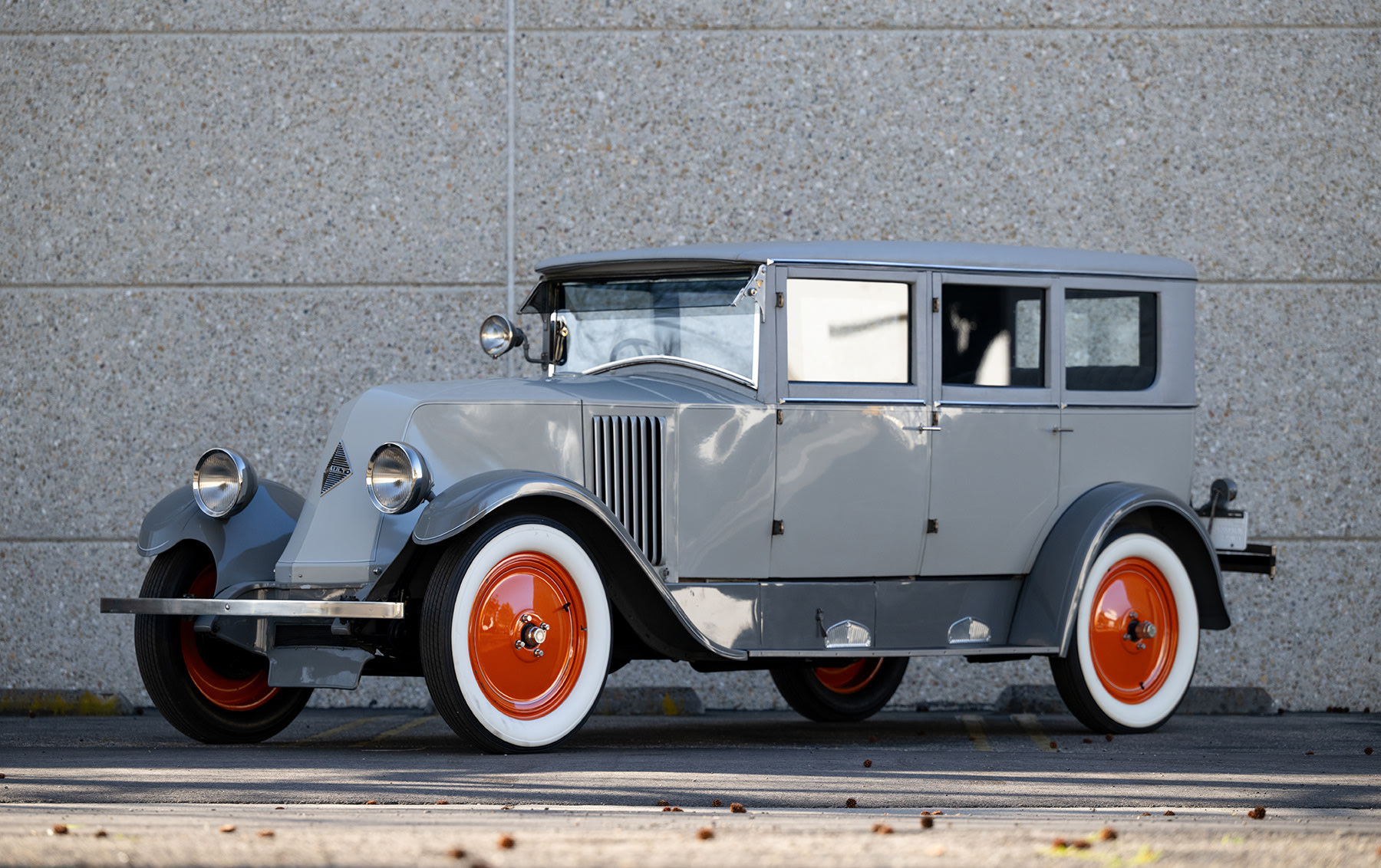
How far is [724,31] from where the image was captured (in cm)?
817

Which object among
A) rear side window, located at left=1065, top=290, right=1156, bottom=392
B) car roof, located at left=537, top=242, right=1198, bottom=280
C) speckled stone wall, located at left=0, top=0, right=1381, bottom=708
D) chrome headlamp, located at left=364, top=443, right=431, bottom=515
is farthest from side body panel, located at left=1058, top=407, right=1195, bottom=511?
chrome headlamp, located at left=364, top=443, right=431, bottom=515

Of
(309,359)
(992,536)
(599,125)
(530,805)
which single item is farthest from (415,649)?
(599,125)

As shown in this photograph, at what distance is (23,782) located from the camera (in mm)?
4445

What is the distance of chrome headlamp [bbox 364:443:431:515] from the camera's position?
16.6ft

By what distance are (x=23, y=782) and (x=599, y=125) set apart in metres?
4.76

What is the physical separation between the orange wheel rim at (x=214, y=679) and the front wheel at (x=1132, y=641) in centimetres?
313

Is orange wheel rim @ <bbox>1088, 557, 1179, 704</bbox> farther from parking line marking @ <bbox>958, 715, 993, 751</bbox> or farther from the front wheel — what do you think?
parking line marking @ <bbox>958, 715, 993, 751</bbox>

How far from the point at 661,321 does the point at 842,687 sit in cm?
209

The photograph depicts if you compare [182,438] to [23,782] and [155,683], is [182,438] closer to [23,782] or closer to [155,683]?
[155,683]

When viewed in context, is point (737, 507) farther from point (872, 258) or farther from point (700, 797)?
point (700, 797)

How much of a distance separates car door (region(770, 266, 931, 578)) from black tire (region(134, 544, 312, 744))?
1978mm

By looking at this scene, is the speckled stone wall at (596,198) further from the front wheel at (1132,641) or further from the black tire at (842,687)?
the front wheel at (1132,641)

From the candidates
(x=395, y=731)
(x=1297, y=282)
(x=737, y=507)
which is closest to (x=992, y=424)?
(x=737, y=507)

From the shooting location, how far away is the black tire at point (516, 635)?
16.0ft
